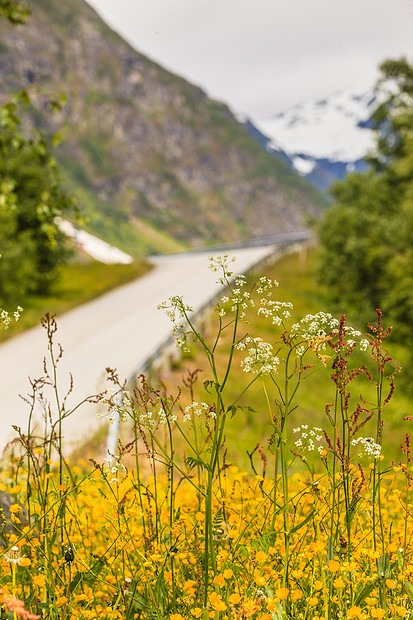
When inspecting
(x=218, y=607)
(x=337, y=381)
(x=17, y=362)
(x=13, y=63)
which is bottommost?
(x=218, y=607)

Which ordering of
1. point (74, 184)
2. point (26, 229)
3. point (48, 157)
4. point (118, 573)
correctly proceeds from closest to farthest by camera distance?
point (118, 573) < point (48, 157) < point (26, 229) < point (74, 184)

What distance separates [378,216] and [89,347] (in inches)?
772

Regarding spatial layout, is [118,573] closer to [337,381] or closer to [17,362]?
[337,381]

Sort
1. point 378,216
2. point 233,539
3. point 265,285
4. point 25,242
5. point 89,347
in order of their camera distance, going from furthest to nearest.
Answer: point 378,216, point 25,242, point 89,347, point 233,539, point 265,285

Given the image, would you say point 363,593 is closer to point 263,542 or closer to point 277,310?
point 263,542

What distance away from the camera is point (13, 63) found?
198250mm

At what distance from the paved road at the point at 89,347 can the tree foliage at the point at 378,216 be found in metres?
8.20

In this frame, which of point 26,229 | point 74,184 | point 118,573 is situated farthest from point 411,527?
point 74,184

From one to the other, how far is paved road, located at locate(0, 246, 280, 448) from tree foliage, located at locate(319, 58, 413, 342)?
8204mm

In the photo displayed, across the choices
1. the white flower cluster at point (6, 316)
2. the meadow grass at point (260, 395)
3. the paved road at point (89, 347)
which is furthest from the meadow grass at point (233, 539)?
the paved road at point (89, 347)

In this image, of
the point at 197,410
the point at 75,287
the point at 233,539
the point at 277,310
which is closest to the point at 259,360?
the point at 277,310

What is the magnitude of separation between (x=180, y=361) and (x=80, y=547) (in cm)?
1408

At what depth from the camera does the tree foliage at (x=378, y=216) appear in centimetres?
2891

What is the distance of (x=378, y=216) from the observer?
106 feet
